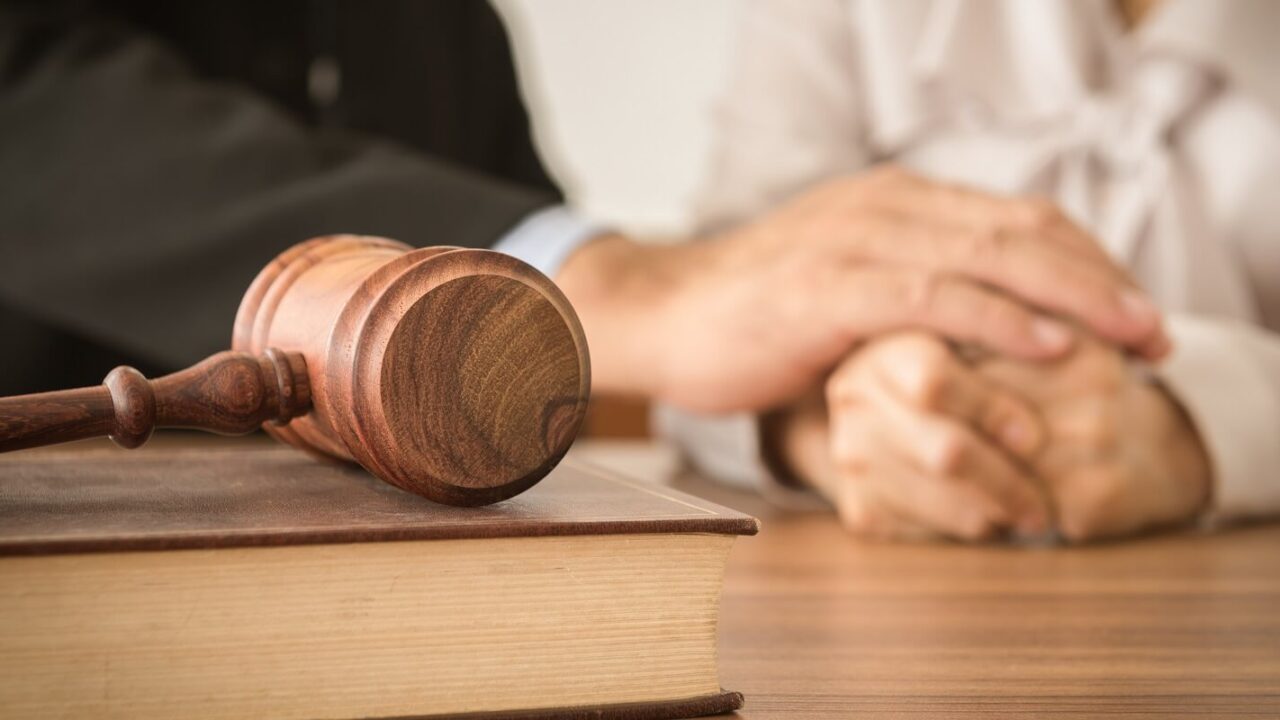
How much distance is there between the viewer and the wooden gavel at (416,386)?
251 mm

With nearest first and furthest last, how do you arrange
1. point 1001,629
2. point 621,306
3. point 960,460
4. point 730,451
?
point 1001,629
point 960,460
point 621,306
point 730,451

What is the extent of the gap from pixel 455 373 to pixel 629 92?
2.29 metres

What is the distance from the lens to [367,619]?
0.77 feet

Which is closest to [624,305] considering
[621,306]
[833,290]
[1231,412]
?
[621,306]

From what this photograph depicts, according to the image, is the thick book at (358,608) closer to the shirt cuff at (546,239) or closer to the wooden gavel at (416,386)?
the wooden gavel at (416,386)

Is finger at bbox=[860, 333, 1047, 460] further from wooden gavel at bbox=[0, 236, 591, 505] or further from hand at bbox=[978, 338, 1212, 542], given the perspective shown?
wooden gavel at bbox=[0, 236, 591, 505]

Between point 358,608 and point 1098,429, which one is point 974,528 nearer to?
point 1098,429

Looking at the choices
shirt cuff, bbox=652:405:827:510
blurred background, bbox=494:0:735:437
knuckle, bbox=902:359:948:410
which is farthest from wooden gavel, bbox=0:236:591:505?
blurred background, bbox=494:0:735:437

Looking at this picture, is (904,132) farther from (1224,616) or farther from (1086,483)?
(1224,616)

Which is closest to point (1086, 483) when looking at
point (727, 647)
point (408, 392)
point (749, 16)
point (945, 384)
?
point (945, 384)

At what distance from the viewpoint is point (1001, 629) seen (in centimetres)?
36

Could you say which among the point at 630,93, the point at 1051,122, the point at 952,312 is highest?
the point at 630,93

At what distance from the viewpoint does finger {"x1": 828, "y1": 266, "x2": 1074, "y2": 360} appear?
55 cm

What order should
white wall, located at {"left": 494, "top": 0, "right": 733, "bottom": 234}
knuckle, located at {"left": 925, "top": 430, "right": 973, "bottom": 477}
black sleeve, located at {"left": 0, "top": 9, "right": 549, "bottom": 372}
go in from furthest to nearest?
1. white wall, located at {"left": 494, "top": 0, "right": 733, "bottom": 234}
2. black sleeve, located at {"left": 0, "top": 9, "right": 549, "bottom": 372}
3. knuckle, located at {"left": 925, "top": 430, "right": 973, "bottom": 477}
